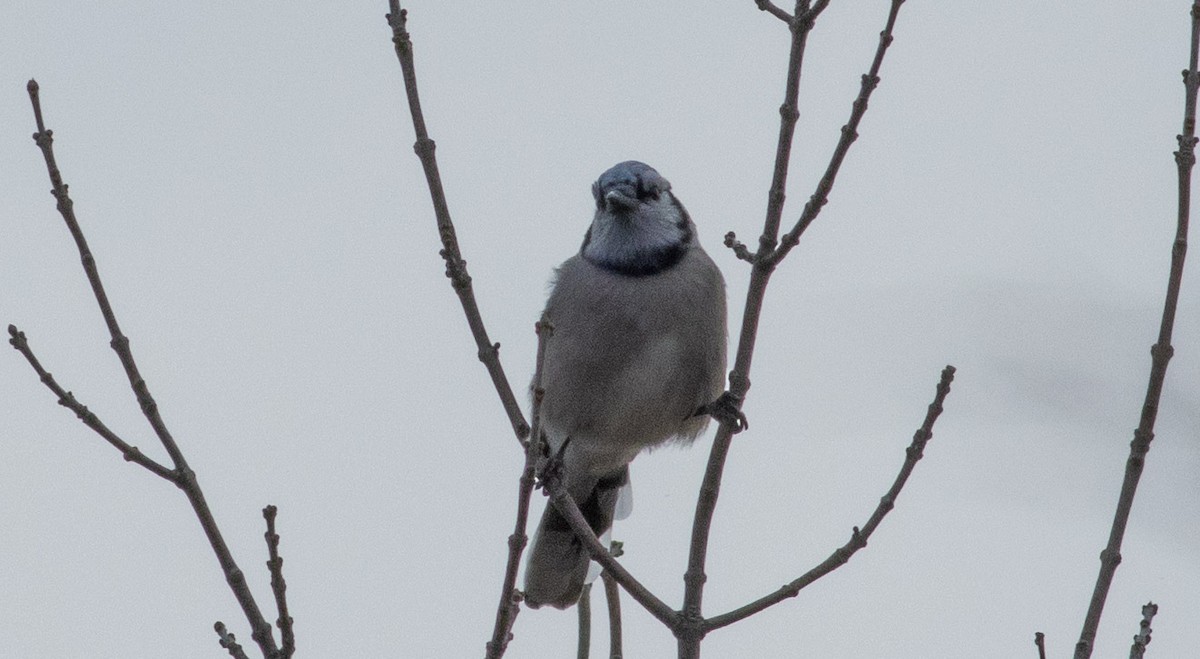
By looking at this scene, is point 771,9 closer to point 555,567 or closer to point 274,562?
point 274,562

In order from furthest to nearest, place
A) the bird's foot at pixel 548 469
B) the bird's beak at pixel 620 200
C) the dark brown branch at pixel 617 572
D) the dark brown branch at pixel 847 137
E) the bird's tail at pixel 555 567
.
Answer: the bird's tail at pixel 555 567, the bird's beak at pixel 620 200, the bird's foot at pixel 548 469, the dark brown branch at pixel 617 572, the dark brown branch at pixel 847 137

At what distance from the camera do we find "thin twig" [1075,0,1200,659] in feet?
10.1

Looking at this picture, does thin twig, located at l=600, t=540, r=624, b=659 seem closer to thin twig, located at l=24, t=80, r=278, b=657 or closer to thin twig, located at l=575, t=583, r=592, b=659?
thin twig, located at l=575, t=583, r=592, b=659

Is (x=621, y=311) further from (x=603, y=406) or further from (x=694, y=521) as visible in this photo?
(x=694, y=521)

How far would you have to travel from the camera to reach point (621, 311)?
5.46m

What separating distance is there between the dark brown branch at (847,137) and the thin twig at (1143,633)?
3.89ft

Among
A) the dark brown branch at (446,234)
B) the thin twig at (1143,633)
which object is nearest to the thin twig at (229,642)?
the dark brown branch at (446,234)

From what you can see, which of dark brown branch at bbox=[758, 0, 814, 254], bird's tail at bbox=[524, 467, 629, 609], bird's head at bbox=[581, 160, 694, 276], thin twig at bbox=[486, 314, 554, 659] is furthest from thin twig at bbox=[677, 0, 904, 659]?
bird's tail at bbox=[524, 467, 629, 609]

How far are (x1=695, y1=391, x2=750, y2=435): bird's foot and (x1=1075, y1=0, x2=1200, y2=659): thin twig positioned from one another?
121cm

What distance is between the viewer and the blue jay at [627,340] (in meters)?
5.43

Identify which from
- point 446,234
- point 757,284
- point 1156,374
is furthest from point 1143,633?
point 446,234

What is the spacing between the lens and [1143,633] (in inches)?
128

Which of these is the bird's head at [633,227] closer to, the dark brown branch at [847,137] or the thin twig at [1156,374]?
the dark brown branch at [847,137]

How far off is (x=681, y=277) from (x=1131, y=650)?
267 cm
